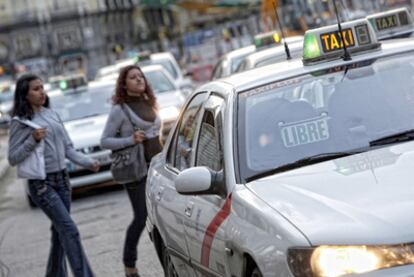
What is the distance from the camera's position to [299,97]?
6406mm

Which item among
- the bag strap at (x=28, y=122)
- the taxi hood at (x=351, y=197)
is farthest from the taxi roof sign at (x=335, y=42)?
the bag strap at (x=28, y=122)

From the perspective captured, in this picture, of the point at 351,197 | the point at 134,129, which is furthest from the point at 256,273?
the point at 134,129

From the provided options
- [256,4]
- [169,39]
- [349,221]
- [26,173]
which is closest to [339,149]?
[349,221]

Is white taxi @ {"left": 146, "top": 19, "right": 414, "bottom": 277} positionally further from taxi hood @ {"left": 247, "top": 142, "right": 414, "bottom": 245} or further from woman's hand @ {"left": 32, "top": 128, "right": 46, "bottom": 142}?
woman's hand @ {"left": 32, "top": 128, "right": 46, "bottom": 142}

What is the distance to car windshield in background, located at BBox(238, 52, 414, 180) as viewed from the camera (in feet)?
19.7

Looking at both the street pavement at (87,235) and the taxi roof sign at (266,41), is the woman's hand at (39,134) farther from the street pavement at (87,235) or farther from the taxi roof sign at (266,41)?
the taxi roof sign at (266,41)

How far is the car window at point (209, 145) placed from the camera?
6308mm

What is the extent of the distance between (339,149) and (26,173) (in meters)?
3.44

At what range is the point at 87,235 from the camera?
13.1 metres

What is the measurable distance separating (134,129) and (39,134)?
1032 millimetres

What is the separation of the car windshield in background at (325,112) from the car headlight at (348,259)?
1.09m

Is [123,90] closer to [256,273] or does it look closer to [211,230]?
[211,230]

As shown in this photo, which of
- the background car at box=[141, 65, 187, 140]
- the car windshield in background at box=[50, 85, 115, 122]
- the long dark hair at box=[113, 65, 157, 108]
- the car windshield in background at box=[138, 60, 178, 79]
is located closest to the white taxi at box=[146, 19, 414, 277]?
the long dark hair at box=[113, 65, 157, 108]

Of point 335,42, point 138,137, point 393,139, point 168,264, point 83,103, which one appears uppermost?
point 335,42
